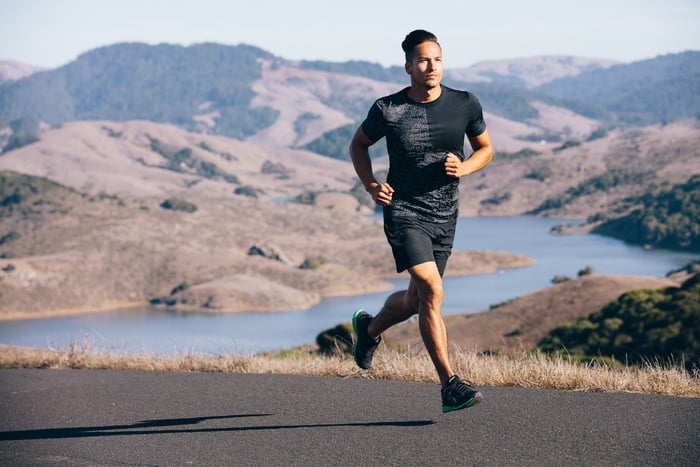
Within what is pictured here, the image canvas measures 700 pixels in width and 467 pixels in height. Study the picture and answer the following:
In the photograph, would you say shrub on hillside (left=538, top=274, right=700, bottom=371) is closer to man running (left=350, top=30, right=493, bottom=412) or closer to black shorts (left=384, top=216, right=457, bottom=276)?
black shorts (left=384, top=216, right=457, bottom=276)

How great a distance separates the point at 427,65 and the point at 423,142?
49 centimetres

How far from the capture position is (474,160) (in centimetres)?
646

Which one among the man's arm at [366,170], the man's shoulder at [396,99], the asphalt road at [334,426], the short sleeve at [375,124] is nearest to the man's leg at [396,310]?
the asphalt road at [334,426]

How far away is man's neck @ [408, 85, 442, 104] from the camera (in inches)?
247

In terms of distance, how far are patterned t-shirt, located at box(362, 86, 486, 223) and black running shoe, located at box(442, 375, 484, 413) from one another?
1.09 meters

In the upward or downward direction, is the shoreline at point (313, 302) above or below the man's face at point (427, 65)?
below

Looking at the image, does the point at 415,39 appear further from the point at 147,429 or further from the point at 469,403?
the point at 147,429

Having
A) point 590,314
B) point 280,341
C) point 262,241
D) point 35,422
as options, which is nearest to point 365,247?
point 262,241

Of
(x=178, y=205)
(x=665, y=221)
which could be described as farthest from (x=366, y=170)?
(x=178, y=205)

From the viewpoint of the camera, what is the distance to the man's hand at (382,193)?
6285 millimetres

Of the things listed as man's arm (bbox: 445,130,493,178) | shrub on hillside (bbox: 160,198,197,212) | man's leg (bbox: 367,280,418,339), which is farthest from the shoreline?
man's arm (bbox: 445,130,493,178)

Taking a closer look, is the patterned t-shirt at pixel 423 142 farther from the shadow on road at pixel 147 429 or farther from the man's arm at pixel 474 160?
the shadow on road at pixel 147 429

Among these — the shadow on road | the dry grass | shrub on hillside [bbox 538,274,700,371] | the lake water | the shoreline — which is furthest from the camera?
the shoreline

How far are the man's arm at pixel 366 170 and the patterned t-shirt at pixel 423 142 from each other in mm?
89
